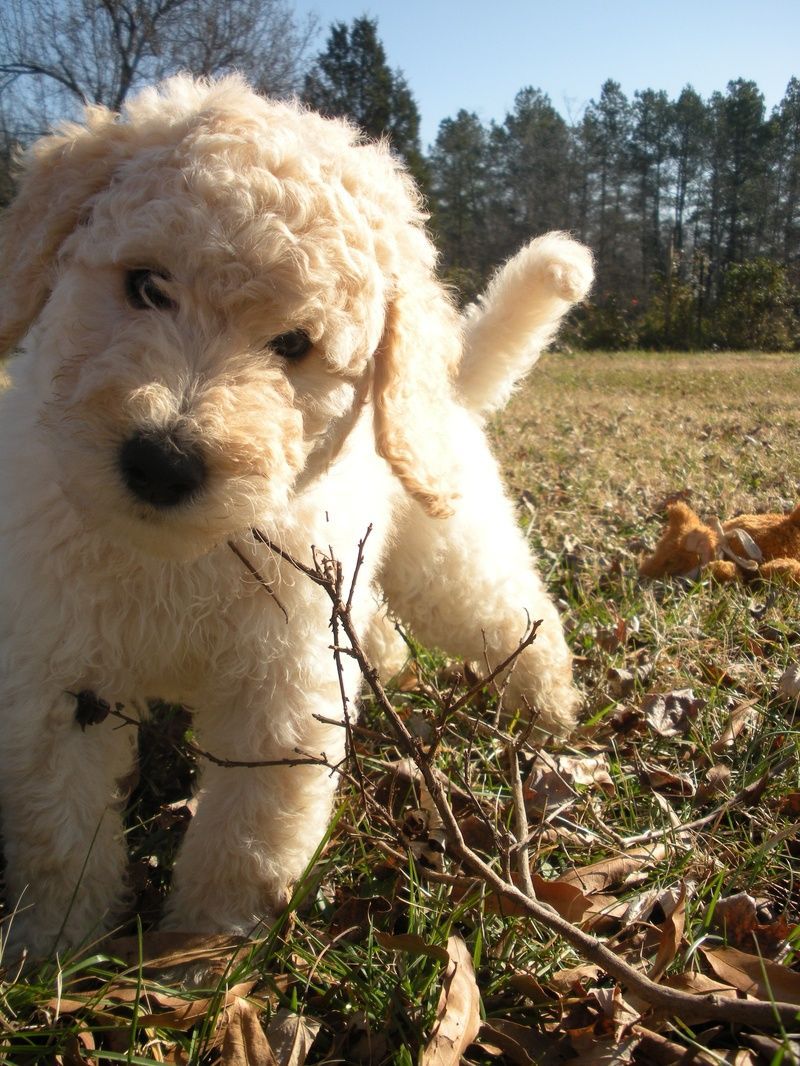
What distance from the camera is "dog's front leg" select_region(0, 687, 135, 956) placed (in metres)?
1.98

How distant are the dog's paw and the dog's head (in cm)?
66

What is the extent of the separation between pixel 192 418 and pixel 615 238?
39.8 metres

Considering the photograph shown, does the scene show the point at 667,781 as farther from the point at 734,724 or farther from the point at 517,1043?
the point at 517,1043

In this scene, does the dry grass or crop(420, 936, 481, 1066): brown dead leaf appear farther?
the dry grass

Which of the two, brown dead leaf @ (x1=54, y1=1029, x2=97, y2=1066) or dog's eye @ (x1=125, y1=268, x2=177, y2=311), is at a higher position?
dog's eye @ (x1=125, y1=268, x2=177, y2=311)

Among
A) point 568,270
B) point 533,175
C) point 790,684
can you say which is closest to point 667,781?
point 790,684

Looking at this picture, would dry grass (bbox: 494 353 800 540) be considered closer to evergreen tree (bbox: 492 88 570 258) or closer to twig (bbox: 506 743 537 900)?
twig (bbox: 506 743 537 900)

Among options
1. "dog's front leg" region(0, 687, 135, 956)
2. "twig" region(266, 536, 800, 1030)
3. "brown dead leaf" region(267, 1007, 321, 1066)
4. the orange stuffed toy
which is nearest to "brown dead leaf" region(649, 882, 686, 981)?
"twig" region(266, 536, 800, 1030)

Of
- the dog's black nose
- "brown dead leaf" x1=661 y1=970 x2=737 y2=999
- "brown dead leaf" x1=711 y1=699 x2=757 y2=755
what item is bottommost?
"brown dead leaf" x1=661 y1=970 x2=737 y2=999

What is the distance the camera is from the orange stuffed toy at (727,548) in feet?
12.5

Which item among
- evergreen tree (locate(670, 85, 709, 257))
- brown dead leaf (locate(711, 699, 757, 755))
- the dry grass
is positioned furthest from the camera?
evergreen tree (locate(670, 85, 709, 257))

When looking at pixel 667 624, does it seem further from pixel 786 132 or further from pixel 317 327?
pixel 786 132

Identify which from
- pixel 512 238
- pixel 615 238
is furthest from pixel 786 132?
pixel 512 238

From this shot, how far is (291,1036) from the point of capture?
164cm
